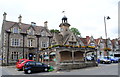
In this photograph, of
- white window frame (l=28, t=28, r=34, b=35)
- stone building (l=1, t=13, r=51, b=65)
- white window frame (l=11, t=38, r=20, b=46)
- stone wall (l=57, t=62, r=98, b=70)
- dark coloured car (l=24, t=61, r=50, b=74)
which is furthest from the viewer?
white window frame (l=28, t=28, r=34, b=35)

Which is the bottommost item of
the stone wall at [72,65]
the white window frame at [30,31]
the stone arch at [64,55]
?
the stone wall at [72,65]

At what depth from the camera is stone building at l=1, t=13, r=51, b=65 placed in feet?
106

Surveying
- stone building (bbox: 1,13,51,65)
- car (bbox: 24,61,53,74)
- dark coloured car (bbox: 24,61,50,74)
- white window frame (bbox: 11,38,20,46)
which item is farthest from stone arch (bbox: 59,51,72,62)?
white window frame (bbox: 11,38,20,46)

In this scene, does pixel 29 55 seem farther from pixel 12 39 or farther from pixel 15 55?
pixel 12 39

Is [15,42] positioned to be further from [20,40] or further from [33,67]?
[33,67]

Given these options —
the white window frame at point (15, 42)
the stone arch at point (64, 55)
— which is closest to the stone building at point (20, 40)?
the white window frame at point (15, 42)

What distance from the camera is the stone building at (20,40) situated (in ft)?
106

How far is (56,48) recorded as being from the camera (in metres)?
21.5

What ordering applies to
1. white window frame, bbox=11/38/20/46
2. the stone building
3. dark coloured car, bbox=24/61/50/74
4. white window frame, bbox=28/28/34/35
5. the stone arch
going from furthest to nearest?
white window frame, bbox=28/28/34/35 → white window frame, bbox=11/38/20/46 → the stone building → the stone arch → dark coloured car, bbox=24/61/50/74

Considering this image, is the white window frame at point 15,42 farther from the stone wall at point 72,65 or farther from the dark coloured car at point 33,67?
the stone wall at point 72,65

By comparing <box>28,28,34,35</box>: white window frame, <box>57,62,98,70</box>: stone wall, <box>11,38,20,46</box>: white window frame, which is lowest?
<box>57,62,98,70</box>: stone wall

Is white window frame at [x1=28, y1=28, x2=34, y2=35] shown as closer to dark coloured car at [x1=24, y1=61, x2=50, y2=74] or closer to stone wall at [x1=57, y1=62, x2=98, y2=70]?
stone wall at [x1=57, y1=62, x2=98, y2=70]

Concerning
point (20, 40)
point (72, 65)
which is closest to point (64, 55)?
point (72, 65)

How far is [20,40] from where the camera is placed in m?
34.4
